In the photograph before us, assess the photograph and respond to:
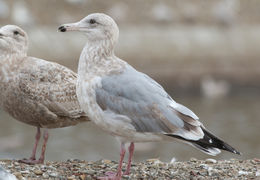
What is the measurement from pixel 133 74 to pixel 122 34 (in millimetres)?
14671

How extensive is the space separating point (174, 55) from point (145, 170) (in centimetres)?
1368

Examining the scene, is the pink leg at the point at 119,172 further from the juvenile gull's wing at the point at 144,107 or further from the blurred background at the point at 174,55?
the blurred background at the point at 174,55

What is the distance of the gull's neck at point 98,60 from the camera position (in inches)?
232

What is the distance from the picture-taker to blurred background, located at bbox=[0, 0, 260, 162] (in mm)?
14859

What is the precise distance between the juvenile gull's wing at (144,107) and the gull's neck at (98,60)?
0.15m

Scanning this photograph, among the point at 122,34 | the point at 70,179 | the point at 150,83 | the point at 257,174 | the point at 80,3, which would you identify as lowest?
the point at 70,179

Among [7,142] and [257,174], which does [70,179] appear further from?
[7,142]

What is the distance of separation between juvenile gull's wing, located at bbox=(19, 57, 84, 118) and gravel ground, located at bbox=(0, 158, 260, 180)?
1.95 feet

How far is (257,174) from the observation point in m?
6.38

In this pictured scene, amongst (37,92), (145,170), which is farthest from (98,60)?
(145,170)

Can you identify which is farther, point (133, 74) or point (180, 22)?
point (180, 22)

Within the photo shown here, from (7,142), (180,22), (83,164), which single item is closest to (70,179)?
(83,164)

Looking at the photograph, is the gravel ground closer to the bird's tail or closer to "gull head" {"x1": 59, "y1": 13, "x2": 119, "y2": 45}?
the bird's tail

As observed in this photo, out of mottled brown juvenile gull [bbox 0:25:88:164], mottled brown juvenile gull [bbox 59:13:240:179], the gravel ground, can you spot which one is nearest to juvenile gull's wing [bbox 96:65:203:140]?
mottled brown juvenile gull [bbox 59:13:240:179]
